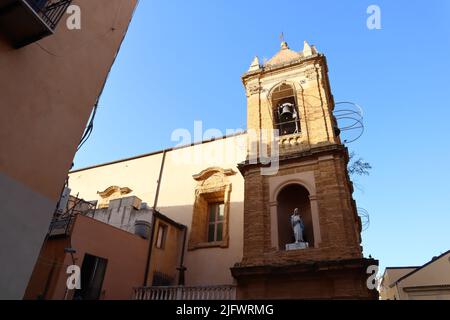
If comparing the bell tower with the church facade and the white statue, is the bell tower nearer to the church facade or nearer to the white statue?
the church facade

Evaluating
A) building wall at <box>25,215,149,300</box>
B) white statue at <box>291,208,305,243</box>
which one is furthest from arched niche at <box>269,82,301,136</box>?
building wall at <box>25,215,149,300</box>

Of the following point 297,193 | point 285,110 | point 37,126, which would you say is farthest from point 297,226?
point 37,126

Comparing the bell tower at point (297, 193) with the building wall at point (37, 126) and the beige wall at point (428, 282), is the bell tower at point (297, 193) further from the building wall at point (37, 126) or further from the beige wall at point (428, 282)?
the beige wall at point (428, 282)

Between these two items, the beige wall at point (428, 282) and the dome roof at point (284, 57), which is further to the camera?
the beige wall at point (428, 282)

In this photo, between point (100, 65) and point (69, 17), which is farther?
point (100, 65)

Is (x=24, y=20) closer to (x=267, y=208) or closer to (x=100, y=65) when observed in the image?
(x=100, y=65)

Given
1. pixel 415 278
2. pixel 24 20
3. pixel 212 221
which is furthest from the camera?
pixel 415 278

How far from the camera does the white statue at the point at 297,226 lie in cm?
1120

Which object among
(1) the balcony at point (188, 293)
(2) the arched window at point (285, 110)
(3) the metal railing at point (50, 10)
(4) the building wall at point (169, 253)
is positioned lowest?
(1) the balcony at point (188, 293)

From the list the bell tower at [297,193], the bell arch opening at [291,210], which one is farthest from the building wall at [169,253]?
the bell arch opening at [291,210]

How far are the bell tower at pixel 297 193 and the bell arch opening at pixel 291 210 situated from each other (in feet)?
0.12
